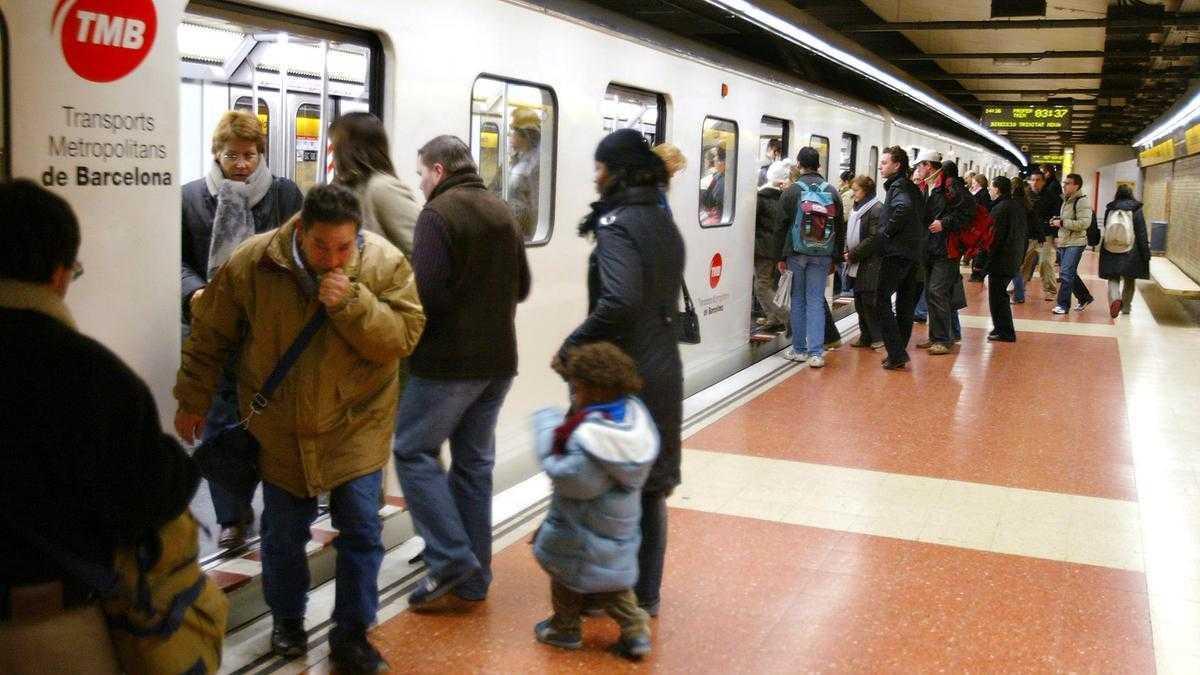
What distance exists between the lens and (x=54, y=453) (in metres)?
2.09

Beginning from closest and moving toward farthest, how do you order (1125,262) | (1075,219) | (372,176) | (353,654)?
(353,654) < (372,176) < (1125,262) < (1075,219)

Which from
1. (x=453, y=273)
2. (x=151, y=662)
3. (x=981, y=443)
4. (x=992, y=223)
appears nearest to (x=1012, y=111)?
(x=992, y=223)

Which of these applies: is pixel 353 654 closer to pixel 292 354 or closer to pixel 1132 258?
pixel 292 354

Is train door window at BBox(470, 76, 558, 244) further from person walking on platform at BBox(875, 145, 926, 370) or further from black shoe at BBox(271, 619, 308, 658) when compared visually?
person walking on platform at BBox(875, 145, 926, 370)

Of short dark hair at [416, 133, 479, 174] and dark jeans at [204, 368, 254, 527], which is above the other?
short dark hair at [416, 133, 479, 174]

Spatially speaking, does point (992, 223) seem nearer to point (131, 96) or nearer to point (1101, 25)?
point (1101, 25)

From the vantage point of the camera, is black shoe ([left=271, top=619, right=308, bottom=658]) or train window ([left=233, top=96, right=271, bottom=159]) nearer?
black shoe ([left=271, top=619, right=308, bottom=658])

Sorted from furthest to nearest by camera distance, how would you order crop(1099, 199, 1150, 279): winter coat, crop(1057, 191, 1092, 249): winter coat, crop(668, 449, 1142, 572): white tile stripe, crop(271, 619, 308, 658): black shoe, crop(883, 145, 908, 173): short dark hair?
crop(1057, 191, 1092, 249): winter coat, crop(1099, 199, 1150, 279): winter coat, crop(883, 145, 908, 173): short dark hair, crop(668, 449, 1142, 572): white tile stripe, crop(271, 619, 308, 658): black shoe

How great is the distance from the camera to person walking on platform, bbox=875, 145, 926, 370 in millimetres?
9656

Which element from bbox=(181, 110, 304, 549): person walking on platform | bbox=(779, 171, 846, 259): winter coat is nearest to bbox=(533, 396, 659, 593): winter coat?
bbox=(181, 110, 304, 549): person walking on platform

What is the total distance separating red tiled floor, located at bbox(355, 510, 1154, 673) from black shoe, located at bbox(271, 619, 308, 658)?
290 millimetres

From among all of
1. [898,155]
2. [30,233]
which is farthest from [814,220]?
[30,233]

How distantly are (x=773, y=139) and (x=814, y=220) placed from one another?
844 mm

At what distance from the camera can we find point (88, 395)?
6.90 ft
